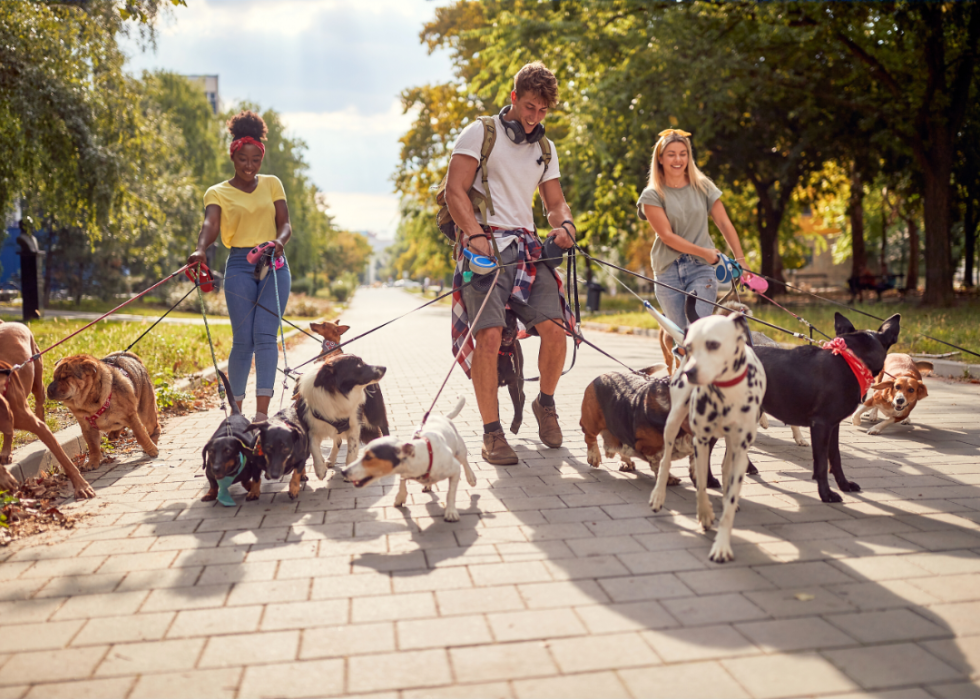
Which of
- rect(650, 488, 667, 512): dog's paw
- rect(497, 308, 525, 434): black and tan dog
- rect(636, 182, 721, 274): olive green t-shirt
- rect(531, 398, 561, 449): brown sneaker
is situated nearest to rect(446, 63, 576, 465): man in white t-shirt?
rect(531, 398, 561, 449): brown sneaker

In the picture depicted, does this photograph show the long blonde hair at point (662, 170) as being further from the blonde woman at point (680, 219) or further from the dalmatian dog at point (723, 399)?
the dalmatian dog at point (723, 399)

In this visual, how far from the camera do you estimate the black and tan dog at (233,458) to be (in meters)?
4.31

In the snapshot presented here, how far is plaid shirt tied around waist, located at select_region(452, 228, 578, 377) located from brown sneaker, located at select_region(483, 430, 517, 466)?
595 mm

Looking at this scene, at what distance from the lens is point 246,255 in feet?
19.9

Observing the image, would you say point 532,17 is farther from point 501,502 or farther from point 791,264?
point 791,264

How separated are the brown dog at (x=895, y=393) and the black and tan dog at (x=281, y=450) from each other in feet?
14.6

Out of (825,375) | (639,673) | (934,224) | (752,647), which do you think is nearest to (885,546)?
(825,375)

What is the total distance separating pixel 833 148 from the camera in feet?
74.9

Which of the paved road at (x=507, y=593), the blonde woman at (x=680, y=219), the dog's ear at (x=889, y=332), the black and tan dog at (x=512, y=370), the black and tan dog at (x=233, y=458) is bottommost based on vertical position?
the paved road at (x=507, y=593)

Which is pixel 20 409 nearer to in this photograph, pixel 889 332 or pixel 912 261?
pixel 889 332

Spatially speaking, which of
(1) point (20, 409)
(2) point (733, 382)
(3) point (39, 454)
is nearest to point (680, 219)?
(2) point (733, 382)

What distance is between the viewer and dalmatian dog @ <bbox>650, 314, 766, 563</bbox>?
3422mm

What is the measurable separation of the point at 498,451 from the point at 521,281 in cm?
126

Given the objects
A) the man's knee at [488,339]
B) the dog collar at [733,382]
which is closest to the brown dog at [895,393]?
the dog collar at [733,382]
